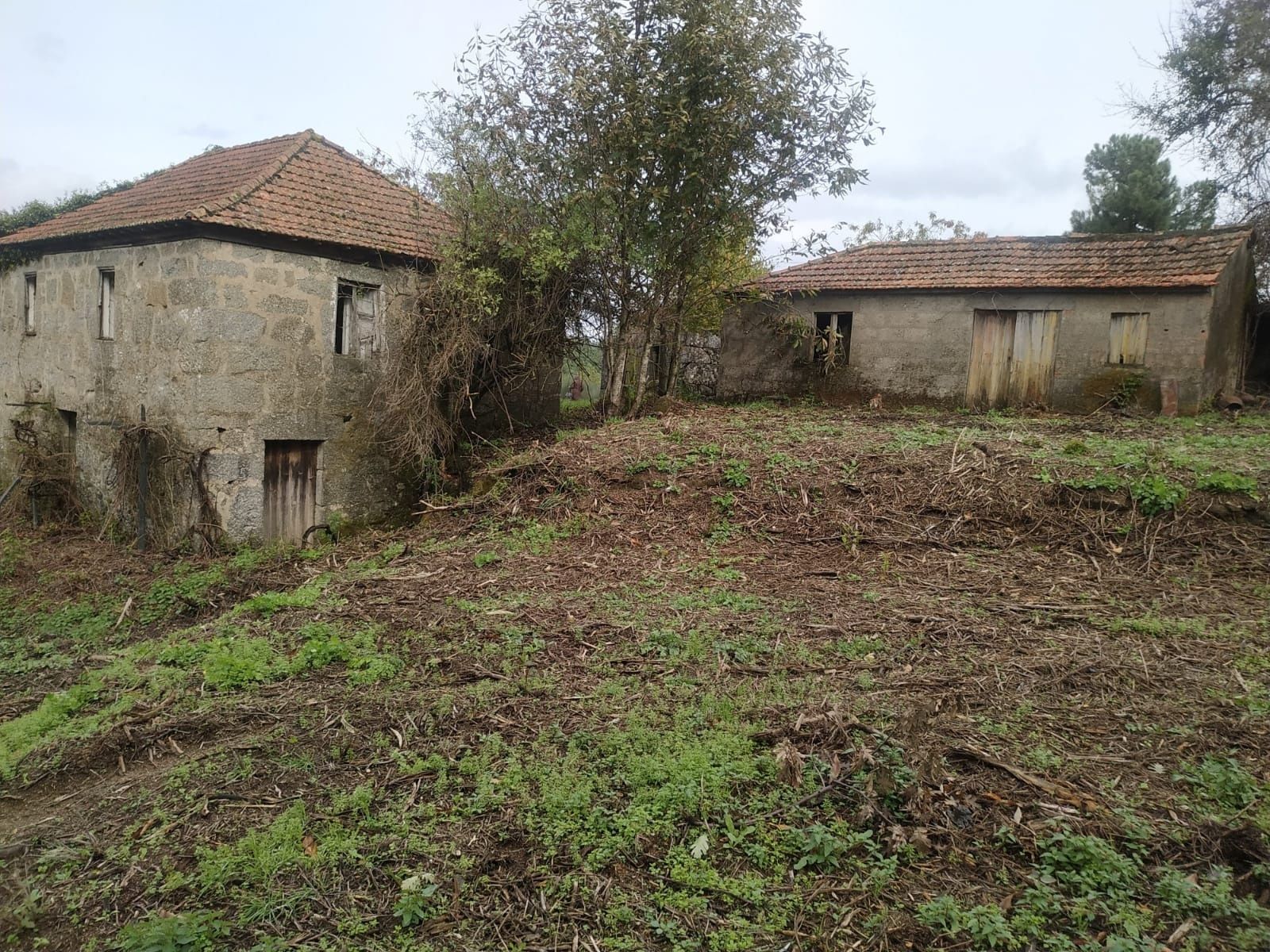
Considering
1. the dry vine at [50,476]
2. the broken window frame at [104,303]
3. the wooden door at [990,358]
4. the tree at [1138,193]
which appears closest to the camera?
the broken window frame at [104,303]

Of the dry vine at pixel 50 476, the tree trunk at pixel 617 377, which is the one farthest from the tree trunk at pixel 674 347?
the dry vine at pixel 50 476

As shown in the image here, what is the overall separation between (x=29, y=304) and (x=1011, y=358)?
18467 mm

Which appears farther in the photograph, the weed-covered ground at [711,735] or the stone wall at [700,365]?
the stone wall at [700,365]

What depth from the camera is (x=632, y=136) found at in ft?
40.2

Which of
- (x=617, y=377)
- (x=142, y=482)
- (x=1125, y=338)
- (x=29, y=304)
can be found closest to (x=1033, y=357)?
(x=1125, y=338)

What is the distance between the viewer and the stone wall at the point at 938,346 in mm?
13656

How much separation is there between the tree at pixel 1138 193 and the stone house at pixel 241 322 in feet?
64.8

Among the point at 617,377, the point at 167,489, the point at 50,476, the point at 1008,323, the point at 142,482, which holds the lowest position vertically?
the point at 50,476

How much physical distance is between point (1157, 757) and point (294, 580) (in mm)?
8618

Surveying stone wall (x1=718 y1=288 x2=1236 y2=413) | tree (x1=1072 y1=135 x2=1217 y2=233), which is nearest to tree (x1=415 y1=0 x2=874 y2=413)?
stone wall (x1=718 y1=288 x2=1236 y2=413)

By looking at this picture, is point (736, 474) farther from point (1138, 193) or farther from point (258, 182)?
point (1138, 193)

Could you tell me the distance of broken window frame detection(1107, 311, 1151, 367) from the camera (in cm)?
1394

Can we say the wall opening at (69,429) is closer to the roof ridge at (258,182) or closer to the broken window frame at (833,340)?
the roof ridge at (258,182)

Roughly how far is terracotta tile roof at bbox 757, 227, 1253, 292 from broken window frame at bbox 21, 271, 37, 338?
1401 centimetres
